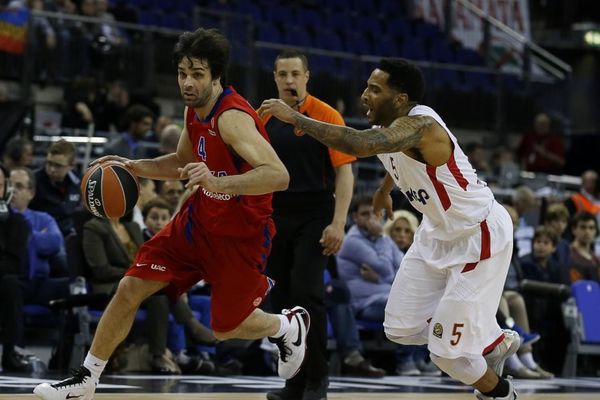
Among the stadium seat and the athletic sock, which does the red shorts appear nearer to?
the athletic sock

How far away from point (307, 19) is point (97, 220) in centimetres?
1030

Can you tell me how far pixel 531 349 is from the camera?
11312 mm

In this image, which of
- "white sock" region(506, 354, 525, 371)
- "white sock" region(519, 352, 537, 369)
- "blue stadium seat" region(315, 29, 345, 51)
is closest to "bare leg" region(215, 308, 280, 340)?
"white sock" region(506, 354, 525, 371)

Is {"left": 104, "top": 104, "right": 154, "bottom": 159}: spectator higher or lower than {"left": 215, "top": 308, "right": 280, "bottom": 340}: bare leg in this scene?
higher

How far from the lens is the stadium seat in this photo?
1153 centimetres

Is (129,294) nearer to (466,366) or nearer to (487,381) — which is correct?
(466,366)

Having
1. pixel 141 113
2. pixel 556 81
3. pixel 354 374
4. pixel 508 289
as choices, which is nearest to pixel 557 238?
pixel 508 289

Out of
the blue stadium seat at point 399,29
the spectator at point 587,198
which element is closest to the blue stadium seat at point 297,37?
the blue stadium seat at point 399,29

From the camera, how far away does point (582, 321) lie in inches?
465

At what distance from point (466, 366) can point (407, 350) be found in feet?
15.3

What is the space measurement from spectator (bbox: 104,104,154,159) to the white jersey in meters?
5.58

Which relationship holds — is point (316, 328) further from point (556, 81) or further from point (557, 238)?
point (556, 81)

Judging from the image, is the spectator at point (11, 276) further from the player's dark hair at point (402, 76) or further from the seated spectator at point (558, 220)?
the seated spectator at point (558, 220)

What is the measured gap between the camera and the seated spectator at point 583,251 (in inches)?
491
